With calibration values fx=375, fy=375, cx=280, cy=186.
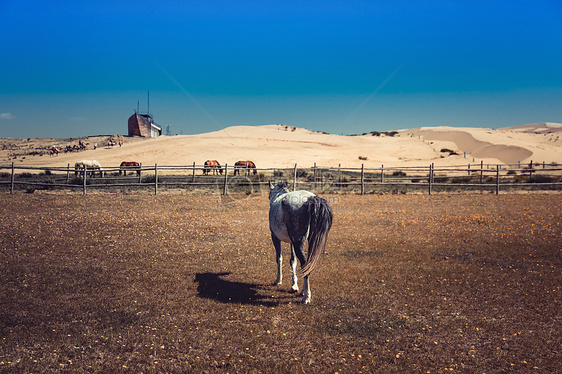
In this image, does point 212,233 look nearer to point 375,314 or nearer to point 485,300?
point 375,314

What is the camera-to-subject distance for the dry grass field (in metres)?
4.57

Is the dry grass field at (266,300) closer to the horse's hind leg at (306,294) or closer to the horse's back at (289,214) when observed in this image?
the horse's hind leg at (306,294)

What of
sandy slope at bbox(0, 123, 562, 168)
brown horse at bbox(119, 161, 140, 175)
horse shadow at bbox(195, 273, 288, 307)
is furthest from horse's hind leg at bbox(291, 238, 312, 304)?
sandy slope at bbox(0, 123, 562, 168)

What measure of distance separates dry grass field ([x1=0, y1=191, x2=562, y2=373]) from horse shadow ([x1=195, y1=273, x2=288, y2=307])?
39 millimetres

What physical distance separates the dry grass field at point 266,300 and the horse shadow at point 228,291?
4cm

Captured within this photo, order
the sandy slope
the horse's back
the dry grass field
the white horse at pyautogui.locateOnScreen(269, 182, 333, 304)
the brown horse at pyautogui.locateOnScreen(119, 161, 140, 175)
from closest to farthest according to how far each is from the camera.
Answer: the dry grass field → the white horse at pyautogui.locateOnScreen(269, 182, 333, 304) → the horse's back → the brown horse at pyautogui.locateOnScreen(119, 161, 140, 175) → the sandy slope

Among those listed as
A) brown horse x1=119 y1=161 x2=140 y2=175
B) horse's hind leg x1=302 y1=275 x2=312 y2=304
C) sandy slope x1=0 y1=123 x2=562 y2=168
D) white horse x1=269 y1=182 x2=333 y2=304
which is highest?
sandy slope x1=0 y1=123 x2=562 y2=168

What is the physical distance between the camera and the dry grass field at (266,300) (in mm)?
4566

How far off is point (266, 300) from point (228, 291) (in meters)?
0.82

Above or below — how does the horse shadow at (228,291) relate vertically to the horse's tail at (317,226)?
below

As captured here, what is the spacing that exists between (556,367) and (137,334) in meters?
5.21

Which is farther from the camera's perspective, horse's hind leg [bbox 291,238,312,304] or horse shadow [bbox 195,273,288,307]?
horse shadow [bbox 195,273,288,307]

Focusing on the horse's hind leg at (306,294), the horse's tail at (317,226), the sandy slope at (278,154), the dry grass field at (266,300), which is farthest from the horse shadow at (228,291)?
the sandy slope at (278,154)

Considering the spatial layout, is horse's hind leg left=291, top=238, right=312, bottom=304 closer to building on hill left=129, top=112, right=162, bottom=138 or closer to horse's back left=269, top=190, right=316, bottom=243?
horse's back left=269, top=190, right=316, bottom=243
